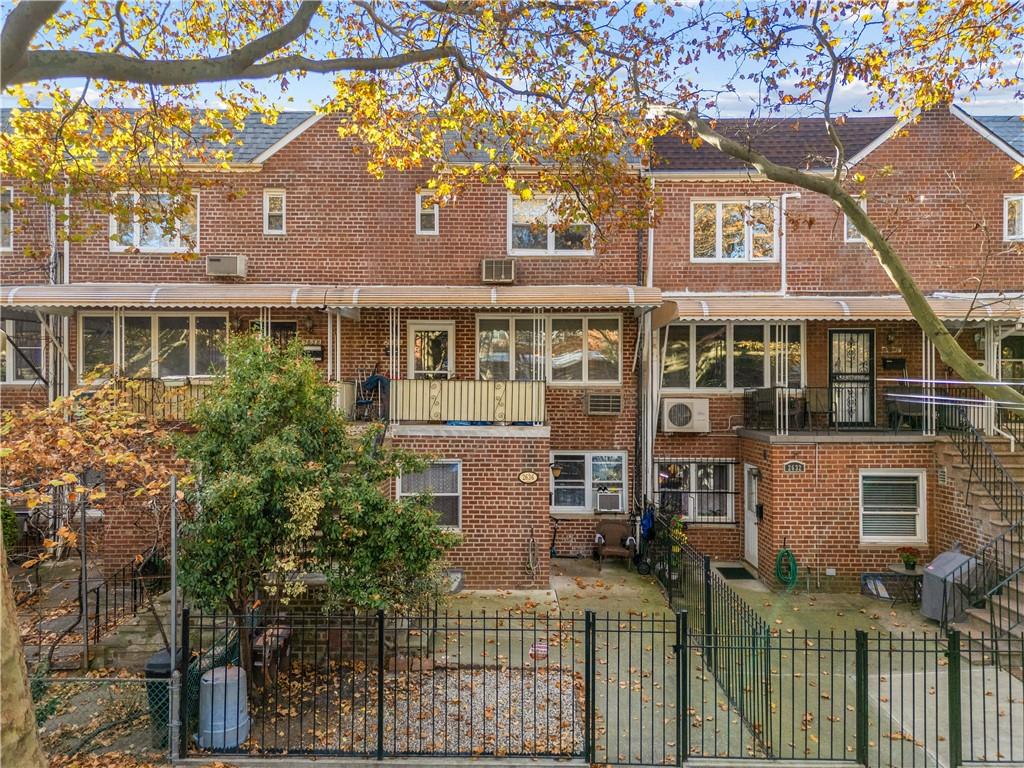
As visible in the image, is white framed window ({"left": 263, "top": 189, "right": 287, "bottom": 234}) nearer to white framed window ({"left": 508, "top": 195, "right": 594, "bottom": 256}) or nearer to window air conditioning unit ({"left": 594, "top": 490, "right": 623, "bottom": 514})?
white framed window ({"left": 508, "top": 195, "right": 594, "bottom": 256})

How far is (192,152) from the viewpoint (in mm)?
13414

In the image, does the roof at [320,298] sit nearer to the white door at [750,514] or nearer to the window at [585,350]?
the window at [585,350]

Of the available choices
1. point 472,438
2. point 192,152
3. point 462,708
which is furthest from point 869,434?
point 192,152

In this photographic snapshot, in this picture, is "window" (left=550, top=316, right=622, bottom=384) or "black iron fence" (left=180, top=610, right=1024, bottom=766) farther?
"window" (left=550, top=316, right=622, bottom=384)

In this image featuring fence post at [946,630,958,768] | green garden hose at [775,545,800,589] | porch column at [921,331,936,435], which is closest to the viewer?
fence post at [946,630,958,768]

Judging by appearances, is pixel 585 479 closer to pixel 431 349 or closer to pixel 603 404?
pixel 603 404

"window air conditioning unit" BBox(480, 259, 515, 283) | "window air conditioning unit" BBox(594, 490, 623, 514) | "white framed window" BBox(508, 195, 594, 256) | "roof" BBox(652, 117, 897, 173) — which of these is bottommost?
"window air conditioning unit" BBox(594, 490, 623, 514)

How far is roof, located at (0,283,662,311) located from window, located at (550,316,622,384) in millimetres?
1763

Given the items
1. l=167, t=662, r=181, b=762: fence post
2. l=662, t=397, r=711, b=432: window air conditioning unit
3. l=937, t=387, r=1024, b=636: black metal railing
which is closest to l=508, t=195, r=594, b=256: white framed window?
l=662, t=397, r=711, b=432: window air conditioning unit

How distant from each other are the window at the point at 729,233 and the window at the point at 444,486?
7364 mm

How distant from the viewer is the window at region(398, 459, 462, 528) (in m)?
12.5

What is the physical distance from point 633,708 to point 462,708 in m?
2.12

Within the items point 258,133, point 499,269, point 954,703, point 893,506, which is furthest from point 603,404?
point 258,133

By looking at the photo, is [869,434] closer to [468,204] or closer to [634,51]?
[634,51]
